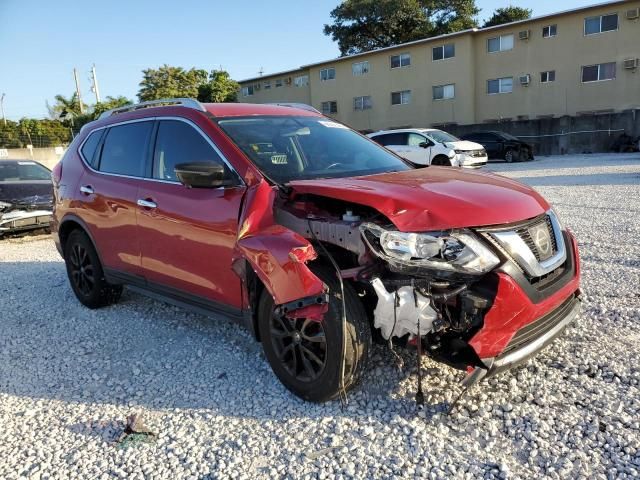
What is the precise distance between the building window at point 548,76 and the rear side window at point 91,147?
2813 cm

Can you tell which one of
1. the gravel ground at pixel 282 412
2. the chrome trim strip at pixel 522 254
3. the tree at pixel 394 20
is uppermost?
the tree at pixel 394 20

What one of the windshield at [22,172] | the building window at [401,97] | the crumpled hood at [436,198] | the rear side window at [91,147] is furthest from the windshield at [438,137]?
the building window at [401,97]

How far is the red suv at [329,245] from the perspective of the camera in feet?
8.60

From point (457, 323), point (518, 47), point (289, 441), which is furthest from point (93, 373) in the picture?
point (518, 47)

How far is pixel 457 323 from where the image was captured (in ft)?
8.66

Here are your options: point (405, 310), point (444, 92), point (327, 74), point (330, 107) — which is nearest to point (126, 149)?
point (405, 310)

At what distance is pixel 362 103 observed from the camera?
35.6 meters

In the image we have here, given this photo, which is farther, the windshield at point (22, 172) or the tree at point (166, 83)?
the tree at point (166, 83)

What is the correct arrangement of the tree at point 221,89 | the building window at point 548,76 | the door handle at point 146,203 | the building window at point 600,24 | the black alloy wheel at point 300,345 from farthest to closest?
the tree at point 221,89 → the building window at point 548,76 → the building window at point 600,24 → the door handle at point 146,203 → the black alloy wheel at point 300,345

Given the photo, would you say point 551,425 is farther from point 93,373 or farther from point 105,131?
point 105,131

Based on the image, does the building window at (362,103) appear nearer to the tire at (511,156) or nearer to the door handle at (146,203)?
the tire at (511,156)

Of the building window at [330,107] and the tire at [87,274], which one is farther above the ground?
the building window at [330,107]

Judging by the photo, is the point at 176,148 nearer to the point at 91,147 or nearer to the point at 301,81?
the point at 91,147

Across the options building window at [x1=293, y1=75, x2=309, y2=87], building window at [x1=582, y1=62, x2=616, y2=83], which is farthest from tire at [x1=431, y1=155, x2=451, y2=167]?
building window at [x1=293, y1=75, x2=309, y2=87]
